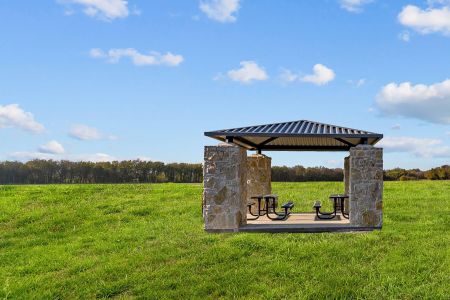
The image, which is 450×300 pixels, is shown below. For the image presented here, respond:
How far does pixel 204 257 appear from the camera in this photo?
1900 cm

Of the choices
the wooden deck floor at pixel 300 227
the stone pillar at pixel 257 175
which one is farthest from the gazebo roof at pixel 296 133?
the stone pillar at pixel 257 175

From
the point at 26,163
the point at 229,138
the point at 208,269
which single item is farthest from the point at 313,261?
the point at 26,163

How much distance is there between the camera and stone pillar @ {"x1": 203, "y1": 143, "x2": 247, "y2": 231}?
34.0 feet

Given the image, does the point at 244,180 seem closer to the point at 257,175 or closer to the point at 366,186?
the point at 366,186

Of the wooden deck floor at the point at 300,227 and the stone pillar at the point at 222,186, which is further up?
the stone pillar at the point at 222,186

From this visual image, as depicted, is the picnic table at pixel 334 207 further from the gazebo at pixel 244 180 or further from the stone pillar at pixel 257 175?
the stone pillar at pixel 257 175

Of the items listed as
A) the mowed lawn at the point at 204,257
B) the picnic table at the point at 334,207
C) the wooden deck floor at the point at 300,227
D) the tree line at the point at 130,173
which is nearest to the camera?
the wooden deck floor at the point at 300,227

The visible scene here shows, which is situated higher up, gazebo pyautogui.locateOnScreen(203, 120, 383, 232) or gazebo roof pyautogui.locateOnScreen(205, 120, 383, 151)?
gazebo roof pyautogui.locateOnScreen(205, 120, 383, 151)

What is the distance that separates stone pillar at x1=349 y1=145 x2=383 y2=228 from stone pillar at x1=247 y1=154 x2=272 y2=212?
18.9ft

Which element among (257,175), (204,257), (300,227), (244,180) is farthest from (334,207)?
(204,257)

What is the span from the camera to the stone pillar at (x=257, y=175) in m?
16.3

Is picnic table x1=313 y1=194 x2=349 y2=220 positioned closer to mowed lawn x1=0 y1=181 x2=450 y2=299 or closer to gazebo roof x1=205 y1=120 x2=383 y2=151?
gazebo roof x1=205 y1=120 x2=383 y2=151

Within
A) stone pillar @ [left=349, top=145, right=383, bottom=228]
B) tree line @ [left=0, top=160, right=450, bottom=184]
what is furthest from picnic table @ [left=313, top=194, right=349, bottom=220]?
tree line @ [left=0, top=160, right=450, bottom=184]

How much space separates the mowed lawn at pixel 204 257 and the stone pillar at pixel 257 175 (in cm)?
343
